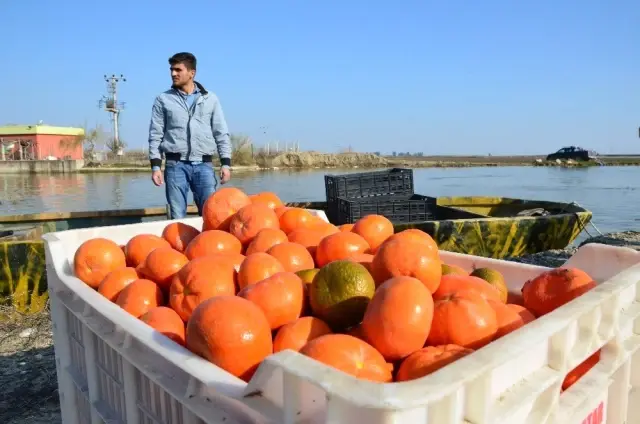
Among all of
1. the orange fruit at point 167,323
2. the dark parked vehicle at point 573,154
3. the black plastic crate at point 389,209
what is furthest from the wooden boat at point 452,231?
the dark parked vehicle at point 573,154

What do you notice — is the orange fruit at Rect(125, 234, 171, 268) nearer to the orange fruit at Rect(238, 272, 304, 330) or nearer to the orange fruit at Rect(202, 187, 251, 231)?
the orange fruit at Rect(202, 187, 251, 231)

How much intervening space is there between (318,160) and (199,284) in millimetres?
57823

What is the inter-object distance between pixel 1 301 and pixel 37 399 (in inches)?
71.1

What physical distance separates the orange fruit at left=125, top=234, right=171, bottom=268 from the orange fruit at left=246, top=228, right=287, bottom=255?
0.42 meters

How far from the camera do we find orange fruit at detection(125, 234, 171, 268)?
6.88 ft

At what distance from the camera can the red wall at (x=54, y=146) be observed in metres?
51.8

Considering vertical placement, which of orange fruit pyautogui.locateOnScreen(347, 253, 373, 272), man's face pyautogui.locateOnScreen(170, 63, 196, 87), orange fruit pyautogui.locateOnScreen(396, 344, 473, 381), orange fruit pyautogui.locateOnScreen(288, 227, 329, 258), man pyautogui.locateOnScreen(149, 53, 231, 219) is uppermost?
man's face pyautogui.locateOnScreen(170, 63, 196, 87)

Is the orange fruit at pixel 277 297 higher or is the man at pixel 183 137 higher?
the man at pixel 183 137

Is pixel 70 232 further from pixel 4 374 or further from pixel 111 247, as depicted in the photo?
pixel 4 374

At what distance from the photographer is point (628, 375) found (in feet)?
5.06

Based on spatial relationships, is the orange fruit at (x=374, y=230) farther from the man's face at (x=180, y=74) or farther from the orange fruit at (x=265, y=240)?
the man's face at (x=180, y=74)

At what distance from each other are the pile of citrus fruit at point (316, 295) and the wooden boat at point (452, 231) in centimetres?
258

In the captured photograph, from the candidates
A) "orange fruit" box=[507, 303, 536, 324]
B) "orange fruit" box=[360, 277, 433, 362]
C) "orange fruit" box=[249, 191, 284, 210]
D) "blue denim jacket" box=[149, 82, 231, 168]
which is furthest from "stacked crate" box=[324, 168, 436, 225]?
"orange fruit" box=[360, 277, 433, 362]

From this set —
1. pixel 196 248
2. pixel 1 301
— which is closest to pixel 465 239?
pixel 196 248
